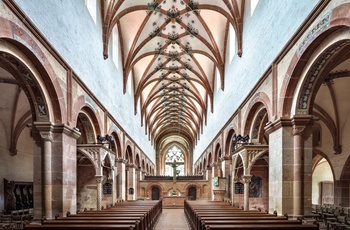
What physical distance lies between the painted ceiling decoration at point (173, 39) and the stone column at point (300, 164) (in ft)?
25.3

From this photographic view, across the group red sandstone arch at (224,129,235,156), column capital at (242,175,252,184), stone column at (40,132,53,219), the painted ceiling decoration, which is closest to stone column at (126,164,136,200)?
the painted ceiling decoration

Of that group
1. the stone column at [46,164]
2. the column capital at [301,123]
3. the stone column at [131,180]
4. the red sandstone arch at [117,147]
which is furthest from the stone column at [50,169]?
the stone column at [131,180]

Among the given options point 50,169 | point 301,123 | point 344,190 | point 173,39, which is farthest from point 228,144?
point 50,169

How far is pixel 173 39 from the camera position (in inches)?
903

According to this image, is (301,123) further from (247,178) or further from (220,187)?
(220,187)

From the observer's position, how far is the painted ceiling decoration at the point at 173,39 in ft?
56.7

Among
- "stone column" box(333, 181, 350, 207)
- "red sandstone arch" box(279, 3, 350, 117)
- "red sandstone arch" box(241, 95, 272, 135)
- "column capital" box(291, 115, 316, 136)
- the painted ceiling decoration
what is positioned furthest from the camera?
"stone column" box(333, 181, 350, 207)

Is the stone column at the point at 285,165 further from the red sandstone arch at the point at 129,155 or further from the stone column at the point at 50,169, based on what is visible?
the red sandstone arch at the point at 129,155

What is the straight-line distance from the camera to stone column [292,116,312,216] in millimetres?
9672

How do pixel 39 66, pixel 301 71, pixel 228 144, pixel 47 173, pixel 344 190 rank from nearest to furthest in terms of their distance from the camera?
pixel 39 66
pixel 301 71
pixel 47 173
pixel 344 190
pixel 228 144

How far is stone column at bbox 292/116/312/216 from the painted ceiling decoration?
7725 millimetres

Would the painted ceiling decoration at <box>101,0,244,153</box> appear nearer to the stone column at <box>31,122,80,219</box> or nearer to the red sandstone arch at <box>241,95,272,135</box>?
the red sandstone arch at <box>241,95,272,135</box>

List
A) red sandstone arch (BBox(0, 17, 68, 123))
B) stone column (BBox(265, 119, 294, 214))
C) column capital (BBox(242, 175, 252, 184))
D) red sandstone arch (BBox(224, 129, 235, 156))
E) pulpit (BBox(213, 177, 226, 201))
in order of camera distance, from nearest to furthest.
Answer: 1. red sandstone arch (BBox(0, 17, 68, 123))
2. stone column (BBox(265, 119, 294, 214))
3. column capital (BBox(242, 175, 252, 184))
4. red sandstone arch (BBox(224, 129, 235, 156))
5. pulpit (BBox(213, 177, 226, 201))

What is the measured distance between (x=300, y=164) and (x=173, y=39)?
50.0ft
